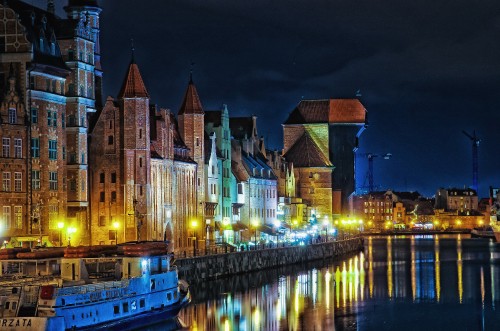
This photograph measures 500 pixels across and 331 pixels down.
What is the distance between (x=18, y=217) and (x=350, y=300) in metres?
32.2

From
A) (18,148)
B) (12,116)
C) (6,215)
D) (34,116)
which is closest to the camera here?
(6,215)

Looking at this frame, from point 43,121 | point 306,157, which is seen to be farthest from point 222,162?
point 306,157

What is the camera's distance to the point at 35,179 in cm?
9294

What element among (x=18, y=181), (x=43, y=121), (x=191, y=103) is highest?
(x=191, y=103)

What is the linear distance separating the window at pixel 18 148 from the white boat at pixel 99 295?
1683cm

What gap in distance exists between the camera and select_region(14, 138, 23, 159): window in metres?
90.9

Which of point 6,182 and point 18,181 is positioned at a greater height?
point 18,181

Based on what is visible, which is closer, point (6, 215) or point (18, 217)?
point (6, 215)

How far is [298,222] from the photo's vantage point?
589 feet

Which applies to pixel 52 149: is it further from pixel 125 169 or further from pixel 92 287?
pixel 92 287

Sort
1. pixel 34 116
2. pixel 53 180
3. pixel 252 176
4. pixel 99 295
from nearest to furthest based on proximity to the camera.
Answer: pixel 99 295 < pixel 34 116 < pixel 53 180 < pixel 252 176

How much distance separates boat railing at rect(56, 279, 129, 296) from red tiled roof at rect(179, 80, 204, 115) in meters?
53.7

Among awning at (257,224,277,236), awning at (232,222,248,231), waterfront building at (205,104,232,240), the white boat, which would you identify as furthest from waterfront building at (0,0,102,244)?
awning at (257,224,277,236)

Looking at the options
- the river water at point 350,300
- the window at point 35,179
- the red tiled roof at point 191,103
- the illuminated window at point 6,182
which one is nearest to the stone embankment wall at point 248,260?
the river water at point 350,300
